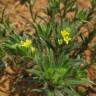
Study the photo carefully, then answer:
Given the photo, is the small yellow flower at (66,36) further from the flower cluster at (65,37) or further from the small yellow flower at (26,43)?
the small yellow flower at (26,43)

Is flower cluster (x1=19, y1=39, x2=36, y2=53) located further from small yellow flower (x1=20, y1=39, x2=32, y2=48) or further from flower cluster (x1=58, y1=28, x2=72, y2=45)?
flower cluster (x1=58, y1=28, x2=72, y2=45)

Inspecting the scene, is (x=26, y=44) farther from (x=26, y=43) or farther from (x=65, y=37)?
(x=65, y=37)

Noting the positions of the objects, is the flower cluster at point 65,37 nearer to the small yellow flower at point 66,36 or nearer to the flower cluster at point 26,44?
the small yellow flower at point 66,36

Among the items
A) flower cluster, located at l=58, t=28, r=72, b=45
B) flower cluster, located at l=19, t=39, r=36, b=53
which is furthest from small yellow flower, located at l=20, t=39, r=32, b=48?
flower cluster, located at l=58, t=28, r=72, b=45

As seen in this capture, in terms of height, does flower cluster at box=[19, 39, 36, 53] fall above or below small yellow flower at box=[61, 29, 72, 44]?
below

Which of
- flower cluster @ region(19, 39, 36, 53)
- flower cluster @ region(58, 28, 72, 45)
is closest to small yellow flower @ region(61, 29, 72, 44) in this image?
flower cluster @ region(58, 28, 72, 45)

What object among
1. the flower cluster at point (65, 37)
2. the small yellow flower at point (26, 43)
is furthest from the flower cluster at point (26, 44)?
the flower cluster at point (65, 37)

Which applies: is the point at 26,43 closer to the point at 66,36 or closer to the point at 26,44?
the point at 26,44

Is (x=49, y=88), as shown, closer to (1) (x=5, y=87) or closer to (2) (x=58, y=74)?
(2) (x=58, y=74)

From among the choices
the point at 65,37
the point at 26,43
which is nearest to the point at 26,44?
the point at 26,43

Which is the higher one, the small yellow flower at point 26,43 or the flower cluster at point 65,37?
the flower cluster at point 65,37

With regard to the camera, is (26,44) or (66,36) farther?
(66,36)

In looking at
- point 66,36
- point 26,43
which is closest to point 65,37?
point 66,36
